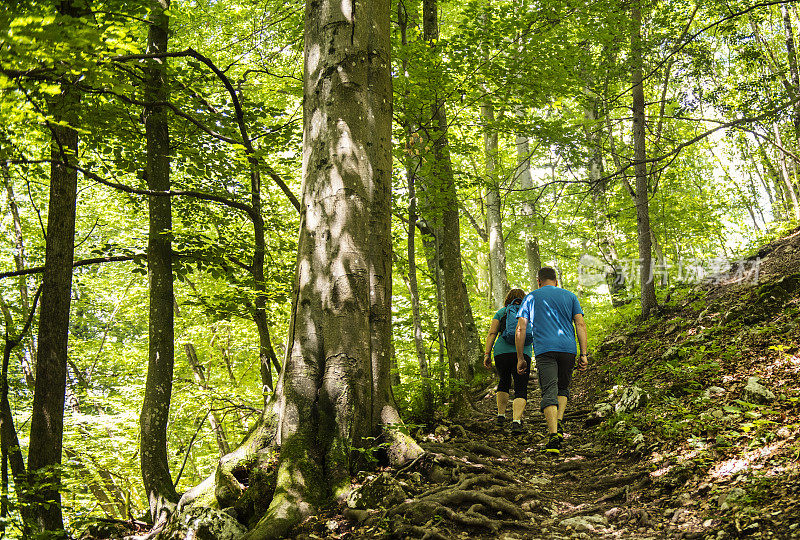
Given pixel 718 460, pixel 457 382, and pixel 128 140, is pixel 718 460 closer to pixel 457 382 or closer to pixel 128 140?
pixel 457 382

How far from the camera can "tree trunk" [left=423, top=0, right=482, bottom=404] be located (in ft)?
26.9

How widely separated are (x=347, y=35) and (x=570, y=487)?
4553 millimetres

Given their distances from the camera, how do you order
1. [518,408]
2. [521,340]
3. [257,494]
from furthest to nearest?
[518,408] < [521,340] < [257,494]

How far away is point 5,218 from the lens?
14023mm

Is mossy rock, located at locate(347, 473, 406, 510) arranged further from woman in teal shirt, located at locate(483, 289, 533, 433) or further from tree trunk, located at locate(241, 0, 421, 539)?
woman in teal shirt, located at locate(483, 289, 533, 433)

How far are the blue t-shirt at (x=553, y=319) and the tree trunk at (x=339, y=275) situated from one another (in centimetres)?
204

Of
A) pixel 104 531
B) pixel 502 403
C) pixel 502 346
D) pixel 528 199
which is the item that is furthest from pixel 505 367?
pixel 528 199

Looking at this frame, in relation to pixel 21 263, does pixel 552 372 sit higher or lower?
lower

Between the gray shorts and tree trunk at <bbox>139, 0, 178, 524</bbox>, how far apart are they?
537cm

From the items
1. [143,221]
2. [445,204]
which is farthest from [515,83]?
[143,221]

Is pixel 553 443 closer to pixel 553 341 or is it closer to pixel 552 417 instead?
pixel 552 417

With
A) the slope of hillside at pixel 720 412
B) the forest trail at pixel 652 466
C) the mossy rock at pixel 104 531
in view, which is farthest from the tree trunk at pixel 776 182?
the mossy rock at pixel 104 531

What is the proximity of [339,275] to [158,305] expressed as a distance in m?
5.09

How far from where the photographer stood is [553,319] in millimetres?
5805
